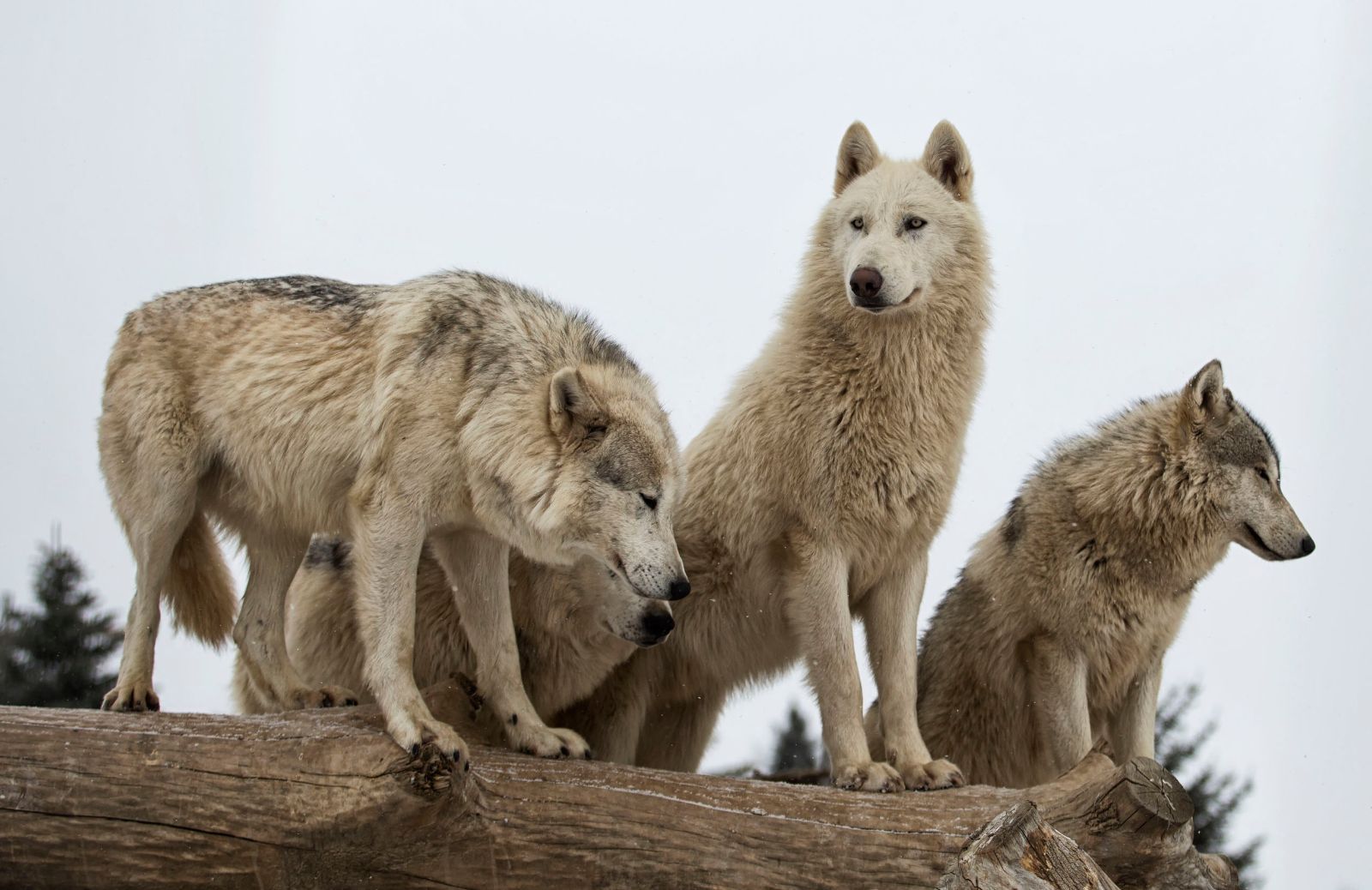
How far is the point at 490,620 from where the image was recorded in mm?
6258

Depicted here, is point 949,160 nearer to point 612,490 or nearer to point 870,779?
point 612,490

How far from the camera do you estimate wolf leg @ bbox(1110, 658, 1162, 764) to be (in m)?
7.50

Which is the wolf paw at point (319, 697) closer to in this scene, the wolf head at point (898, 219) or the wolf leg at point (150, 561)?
the wolf leg at point (150, 561)

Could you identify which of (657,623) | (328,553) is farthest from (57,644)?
(657,623)

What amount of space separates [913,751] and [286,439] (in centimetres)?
322

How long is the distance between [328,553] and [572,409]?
2.46m

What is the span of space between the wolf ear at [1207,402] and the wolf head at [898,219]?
4.92 ft

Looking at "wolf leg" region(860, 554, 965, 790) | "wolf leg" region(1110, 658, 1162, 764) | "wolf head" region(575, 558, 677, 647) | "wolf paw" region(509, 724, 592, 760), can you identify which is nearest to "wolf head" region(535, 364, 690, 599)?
"wolf head" region(575, 558, 677, 647)

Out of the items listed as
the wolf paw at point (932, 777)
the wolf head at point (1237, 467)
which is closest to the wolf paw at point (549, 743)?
the wolf paw at point (932, 777)

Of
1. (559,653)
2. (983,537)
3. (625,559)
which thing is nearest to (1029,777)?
(983,537)

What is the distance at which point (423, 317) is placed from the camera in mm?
6137

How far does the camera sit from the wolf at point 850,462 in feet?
21.5

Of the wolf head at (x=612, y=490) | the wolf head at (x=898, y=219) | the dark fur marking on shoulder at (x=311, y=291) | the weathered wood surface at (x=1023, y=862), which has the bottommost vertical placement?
the weathered wood surface at (x=1023, y=862)

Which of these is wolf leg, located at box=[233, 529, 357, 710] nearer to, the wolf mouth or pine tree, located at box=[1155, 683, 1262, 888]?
the wolf mouth
